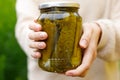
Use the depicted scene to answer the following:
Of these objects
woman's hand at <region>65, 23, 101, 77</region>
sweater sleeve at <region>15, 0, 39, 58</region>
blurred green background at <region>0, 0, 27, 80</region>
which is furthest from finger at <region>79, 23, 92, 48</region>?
blurred green background at <region>0, 0, 27, 80</region>

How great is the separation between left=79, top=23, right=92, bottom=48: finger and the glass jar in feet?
0.04

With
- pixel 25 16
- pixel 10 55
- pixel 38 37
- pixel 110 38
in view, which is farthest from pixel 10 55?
pixel 38 37

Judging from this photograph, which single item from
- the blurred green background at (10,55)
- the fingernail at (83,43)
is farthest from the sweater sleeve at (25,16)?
the blurred green background at (10,55)

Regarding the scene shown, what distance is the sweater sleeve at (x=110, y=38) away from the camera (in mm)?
1302

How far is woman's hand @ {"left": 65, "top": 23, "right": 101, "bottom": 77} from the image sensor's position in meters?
1.12

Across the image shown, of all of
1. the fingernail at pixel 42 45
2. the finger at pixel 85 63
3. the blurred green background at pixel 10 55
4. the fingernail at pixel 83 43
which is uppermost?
the fingernail at pixel 83 43

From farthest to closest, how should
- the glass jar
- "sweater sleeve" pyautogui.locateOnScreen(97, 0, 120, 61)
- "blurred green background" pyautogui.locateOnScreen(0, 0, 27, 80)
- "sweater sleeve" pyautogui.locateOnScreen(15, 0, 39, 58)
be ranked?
1. "blurred green background" pyautogui.locateOnScreen(0, 0, 27, 80)
2. "sweater sleeve" pyautogui.locateOnScreen(15, 0, 39, 58)
3. "sweater sleeve" pyautogui.locateOnScreen(97, 0, 120, 61)
4. the glass jar

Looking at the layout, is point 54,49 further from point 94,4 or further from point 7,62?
point 7,62

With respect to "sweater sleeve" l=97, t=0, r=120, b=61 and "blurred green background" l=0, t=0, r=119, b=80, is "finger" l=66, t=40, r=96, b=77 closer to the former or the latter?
"sweater sleeve" l=97, t=0, r=120, b=61

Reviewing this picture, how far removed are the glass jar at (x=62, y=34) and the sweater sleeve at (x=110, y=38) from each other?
0.59 ft

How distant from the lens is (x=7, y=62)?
2.39m

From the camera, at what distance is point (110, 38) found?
1343 millimetres

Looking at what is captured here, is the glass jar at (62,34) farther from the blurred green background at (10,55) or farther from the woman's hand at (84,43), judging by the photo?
the blurred green background at (10,55)

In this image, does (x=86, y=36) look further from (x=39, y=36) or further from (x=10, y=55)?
(x=10, y=55)
